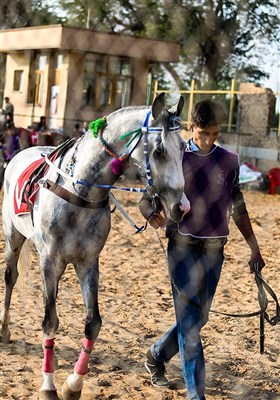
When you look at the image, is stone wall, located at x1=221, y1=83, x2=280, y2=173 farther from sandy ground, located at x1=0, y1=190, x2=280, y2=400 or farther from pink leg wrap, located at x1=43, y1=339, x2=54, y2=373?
pink leg wrap, located at x1=43, y1=339, x2=54, y2=373

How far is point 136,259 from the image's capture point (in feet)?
24.7

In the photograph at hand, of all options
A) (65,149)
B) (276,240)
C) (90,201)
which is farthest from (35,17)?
(276,240)

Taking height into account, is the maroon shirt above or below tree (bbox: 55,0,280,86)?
below

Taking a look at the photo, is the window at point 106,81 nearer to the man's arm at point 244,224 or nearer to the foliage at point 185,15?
the foliage at point 185,15

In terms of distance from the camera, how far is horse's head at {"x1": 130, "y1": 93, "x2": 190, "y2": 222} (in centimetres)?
304

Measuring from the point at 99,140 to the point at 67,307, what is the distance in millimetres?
2299

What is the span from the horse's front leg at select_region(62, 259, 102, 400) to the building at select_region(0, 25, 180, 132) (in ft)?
30.2

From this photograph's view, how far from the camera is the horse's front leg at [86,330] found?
11.9 ft

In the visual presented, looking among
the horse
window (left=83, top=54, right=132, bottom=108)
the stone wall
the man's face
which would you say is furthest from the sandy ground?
the stone wall

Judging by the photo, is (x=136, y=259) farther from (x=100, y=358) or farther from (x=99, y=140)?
(x=99, y=140)

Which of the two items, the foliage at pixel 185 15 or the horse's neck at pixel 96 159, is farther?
the foliage at pixel 185 15

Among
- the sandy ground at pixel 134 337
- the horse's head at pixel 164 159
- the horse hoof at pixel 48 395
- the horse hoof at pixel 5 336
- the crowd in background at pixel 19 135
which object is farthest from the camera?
the crowd in background at pixel 19 135

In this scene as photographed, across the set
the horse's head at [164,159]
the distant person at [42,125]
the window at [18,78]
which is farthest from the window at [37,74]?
the horse's head at [164,159]

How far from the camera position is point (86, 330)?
3.71m
